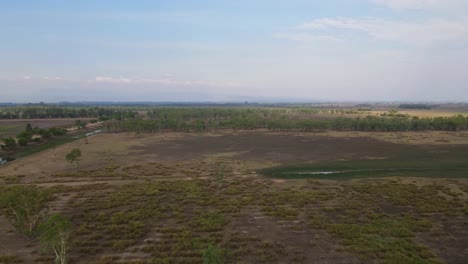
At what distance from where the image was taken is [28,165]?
59406 millimetres

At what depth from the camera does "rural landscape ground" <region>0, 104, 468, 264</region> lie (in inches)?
943

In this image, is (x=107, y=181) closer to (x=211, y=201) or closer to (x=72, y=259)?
(x=211, y=201)

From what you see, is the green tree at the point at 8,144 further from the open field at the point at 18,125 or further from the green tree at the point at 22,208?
the green tree at the point at 22,208

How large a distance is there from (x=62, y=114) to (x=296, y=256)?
211 metres

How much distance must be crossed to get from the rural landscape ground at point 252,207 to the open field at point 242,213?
0.42 ft

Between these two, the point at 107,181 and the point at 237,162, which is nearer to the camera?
the point at 107,181

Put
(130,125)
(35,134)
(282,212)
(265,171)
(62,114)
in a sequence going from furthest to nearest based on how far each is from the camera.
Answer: (62,114) < (130,125) < (35,134) < (265,171) < (282,212)

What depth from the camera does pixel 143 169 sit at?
2217 inches

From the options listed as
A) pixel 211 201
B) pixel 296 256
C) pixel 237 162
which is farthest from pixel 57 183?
pixel 296 256

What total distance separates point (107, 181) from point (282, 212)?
96.9ft

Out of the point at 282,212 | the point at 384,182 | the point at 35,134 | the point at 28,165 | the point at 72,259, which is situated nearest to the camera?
the point at 72,259

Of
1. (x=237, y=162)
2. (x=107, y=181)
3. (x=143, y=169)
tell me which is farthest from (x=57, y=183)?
(x=237, y=162)

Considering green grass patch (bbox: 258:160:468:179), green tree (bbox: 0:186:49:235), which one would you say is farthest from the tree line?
green grass patch (bbox: 258:160:468:179)

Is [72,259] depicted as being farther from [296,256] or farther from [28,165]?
[28,165]
